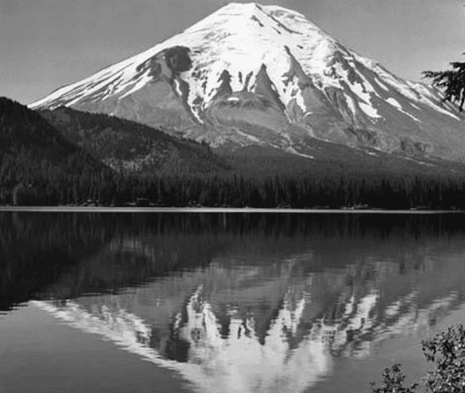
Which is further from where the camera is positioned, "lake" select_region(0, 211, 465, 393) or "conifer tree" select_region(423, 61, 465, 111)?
"lake" select_region(0, 211, 465, 393)

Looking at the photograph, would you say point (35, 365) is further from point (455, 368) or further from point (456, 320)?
point (456, 320)

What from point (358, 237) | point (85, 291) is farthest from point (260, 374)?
point (358, 237)

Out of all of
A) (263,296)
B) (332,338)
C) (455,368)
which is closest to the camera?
(455,368)

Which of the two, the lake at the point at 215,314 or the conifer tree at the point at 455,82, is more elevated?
the conifer tree at the point at 455,82

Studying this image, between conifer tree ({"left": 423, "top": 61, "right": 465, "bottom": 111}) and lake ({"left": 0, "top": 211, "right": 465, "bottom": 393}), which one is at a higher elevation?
conifer tree ({"left": 423, "top": 61, "right": 465, "bottom": 111})

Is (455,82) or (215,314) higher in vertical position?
(455,82)

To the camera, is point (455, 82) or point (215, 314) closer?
point (455, 82)

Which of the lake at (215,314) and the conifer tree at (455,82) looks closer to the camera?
the conifer tree at (455,82)

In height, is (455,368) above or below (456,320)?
above
